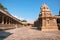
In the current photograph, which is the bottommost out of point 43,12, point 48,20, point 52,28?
point 52,28

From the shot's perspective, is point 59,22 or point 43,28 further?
point 59,22

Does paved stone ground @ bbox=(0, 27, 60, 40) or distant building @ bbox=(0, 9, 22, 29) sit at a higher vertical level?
distant building @ bbox=(0, 9, 22, 29)

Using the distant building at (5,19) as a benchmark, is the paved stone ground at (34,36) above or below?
below

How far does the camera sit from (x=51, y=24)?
67.5 ft

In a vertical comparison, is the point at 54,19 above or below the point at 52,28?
above

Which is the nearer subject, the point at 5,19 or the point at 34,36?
the point at 34,36

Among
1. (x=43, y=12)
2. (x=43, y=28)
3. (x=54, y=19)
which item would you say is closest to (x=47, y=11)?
(x=43, y=12)

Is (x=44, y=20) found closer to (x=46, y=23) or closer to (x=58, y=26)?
(x=46, y=23)

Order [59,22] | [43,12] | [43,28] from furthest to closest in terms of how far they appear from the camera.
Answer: [59,22] < [43,12] < [43,28]

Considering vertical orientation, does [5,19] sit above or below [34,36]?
above

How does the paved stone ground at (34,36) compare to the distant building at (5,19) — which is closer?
the paved stone ground at (34,36)

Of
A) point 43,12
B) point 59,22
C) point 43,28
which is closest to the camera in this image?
point 43,28

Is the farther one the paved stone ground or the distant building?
the distant building

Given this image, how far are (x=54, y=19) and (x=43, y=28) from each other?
266cm
